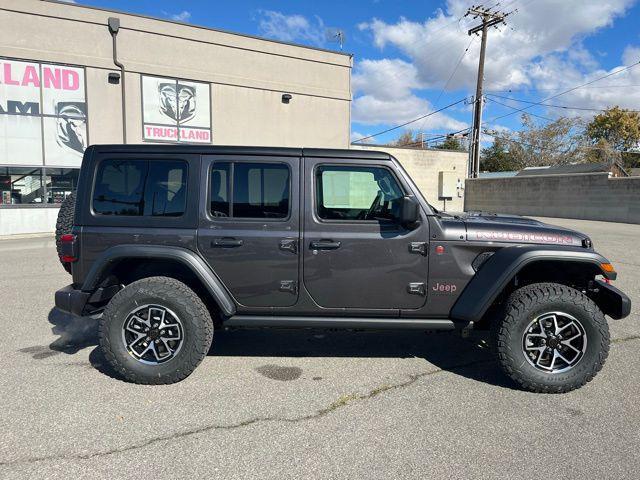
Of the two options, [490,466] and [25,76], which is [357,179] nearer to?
[490,466]

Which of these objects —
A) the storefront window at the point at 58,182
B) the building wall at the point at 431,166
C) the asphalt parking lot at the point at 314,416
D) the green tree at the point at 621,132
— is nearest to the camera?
the asphalt parking lot at the point at 314,416

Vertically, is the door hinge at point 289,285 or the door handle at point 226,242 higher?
the door handle at point 226,242

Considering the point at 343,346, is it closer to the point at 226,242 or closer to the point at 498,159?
the point at 226,242

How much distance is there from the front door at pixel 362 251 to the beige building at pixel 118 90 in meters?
13.3

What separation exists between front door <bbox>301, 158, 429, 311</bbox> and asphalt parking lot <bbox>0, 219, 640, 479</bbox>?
72 cm

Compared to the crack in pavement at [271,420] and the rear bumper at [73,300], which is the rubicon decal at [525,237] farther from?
the rear bumper at [73,300]

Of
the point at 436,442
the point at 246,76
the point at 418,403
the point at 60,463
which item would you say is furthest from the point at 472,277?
the point at 246,76

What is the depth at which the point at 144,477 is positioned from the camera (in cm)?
238

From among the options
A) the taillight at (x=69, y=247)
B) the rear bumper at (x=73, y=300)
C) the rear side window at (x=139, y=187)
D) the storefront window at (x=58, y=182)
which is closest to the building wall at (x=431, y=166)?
the storefront window at (x=58, y=182)

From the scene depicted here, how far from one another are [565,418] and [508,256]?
120 centimetres

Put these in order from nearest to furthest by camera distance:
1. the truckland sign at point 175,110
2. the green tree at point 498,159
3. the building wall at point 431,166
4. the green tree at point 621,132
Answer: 1. the truckland sign at point 175,110
2. the building wall at point 431,166
3. the green tree at point 621,132
4. the green tree at point 498,159

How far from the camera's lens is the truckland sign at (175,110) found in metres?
15.1

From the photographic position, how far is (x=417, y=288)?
140 inches

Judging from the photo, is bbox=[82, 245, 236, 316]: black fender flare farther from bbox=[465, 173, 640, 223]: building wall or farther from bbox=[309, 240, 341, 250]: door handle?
bbox=[465, 173, 640, 223]: building wall
